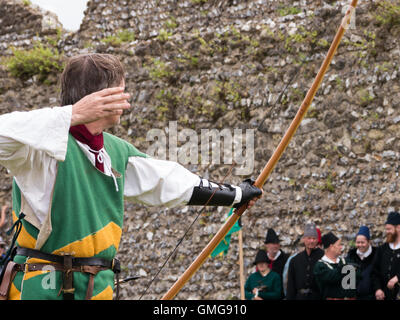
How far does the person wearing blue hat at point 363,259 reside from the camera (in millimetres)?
5703

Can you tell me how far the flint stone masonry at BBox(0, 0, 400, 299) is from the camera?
630cm

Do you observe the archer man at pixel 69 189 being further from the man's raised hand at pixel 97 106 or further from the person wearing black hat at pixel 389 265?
the person wearing black hat at pixel 389 265

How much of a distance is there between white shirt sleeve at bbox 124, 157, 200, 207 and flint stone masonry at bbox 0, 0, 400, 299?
12.4 ft

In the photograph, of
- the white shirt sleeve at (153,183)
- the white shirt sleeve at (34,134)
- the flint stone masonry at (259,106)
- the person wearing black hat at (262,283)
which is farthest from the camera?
the flint stone masonry at (259,106)

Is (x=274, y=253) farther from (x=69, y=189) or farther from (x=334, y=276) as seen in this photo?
(x=69, y=189)

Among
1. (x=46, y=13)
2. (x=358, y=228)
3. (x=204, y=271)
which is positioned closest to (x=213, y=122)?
(x=204, y=271)

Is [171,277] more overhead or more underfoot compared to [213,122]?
more underfoot

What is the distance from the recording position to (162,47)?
311 inches

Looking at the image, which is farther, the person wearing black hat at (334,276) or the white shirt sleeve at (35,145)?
the person wearing black hat at (334,276)

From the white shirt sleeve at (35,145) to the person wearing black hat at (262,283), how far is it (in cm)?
417

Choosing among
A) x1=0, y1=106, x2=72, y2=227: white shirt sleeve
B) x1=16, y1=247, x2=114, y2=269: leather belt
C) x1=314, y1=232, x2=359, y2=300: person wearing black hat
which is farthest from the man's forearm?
x1=314, y1=232, x2=359, y2=300: person wearing black hat

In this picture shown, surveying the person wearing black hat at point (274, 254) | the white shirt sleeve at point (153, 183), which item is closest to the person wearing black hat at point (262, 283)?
the person wearing black hat at point (274, 254)
